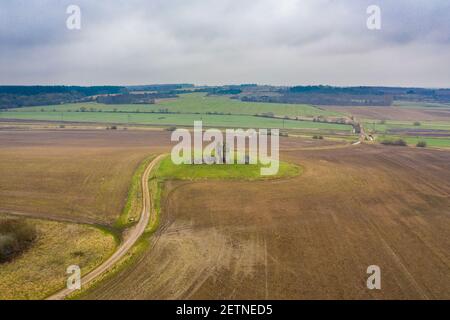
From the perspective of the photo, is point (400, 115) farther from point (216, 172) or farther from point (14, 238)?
point (14, 238)

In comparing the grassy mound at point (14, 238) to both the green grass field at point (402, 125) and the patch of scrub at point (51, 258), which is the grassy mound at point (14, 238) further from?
the green grass field at point (402, 125)

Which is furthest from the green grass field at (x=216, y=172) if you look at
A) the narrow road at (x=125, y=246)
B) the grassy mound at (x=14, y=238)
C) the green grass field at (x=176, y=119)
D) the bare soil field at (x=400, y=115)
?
the bare soil field at (x=400, y=115)

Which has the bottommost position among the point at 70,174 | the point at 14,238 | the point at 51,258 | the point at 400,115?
the point at 51,258

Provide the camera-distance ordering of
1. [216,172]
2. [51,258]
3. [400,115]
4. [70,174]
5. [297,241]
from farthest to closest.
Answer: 1. [400,115]
2. [70,174]
3. [216,172]
4. [297,241]
5. [51,258]

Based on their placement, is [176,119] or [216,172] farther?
[176,119]

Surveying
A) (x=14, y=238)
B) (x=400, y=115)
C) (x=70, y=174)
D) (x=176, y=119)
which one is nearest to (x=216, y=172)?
(x=70, y=174)

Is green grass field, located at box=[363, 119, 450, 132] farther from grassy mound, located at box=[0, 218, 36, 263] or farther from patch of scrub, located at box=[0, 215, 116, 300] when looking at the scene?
grassy mound, located at box=[0, 218, 36, 263]

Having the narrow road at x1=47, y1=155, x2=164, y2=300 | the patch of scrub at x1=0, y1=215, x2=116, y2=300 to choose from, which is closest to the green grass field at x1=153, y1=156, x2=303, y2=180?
the narrow road at x1=47, y1=155, x2=164, y2=300
